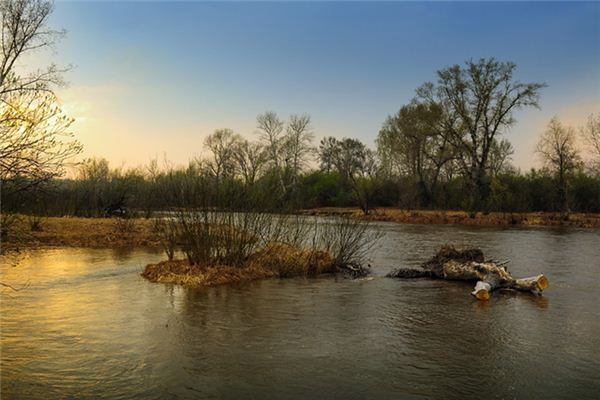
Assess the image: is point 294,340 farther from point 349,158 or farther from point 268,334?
point 349,158

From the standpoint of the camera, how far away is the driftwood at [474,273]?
1347 centimetres

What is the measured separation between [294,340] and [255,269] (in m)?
7.23

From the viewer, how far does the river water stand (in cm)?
670

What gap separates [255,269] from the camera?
15984mm

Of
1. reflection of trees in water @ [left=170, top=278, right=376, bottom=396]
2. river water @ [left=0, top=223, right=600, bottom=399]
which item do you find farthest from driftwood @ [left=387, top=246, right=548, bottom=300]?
reflection of trees in water @ [left=170, top=278, right=376, bottom=396]

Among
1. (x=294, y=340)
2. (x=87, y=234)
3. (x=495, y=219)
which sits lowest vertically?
(x=294, y=340)

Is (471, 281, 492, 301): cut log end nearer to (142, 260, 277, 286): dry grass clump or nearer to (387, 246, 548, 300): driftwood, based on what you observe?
(387, 246, 548, 300): driftwood

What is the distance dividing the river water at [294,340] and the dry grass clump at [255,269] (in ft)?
2.53

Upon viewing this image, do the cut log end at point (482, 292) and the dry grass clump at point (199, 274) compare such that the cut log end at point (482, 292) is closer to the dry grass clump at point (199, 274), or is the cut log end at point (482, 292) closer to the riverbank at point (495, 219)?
the dry grass clump at point (199, 274)

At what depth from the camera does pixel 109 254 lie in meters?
21.0

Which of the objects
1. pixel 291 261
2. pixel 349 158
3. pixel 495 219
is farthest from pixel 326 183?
pixel 291 261

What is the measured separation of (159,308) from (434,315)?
6191 mm

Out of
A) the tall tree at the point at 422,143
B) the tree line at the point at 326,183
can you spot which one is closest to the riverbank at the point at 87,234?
the tree line at the point at 326,183

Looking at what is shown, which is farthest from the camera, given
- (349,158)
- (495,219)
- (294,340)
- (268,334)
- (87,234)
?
(349,158)
